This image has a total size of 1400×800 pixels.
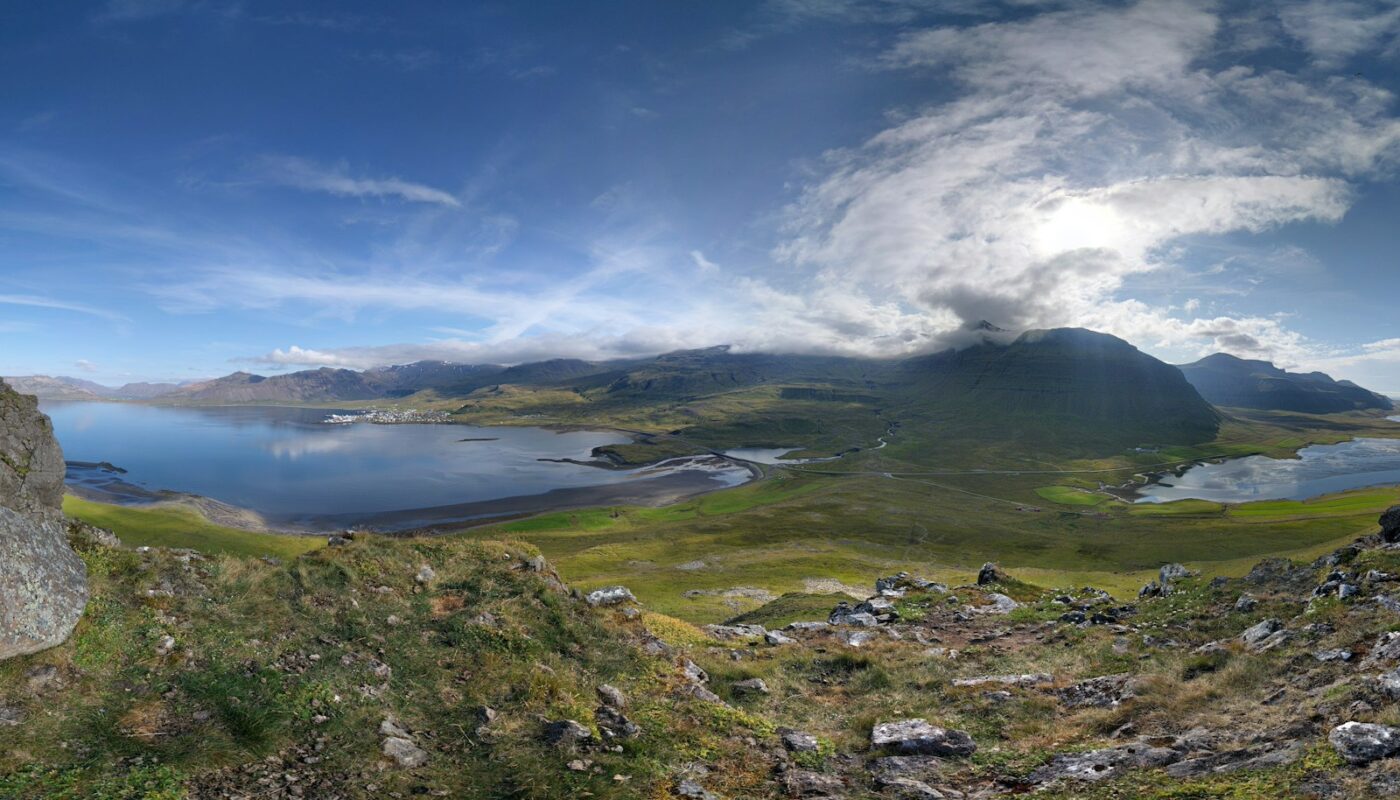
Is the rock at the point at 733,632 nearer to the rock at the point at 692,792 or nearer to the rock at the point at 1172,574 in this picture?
the rock at the point at 692,792

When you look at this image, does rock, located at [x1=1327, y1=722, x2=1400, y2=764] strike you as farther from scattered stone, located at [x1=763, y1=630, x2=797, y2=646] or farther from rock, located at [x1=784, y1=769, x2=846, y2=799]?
scattered stone, located at [x1=763, y1=630, x2=797, y2=646]

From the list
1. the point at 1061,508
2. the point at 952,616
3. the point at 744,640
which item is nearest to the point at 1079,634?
the point at 952,616

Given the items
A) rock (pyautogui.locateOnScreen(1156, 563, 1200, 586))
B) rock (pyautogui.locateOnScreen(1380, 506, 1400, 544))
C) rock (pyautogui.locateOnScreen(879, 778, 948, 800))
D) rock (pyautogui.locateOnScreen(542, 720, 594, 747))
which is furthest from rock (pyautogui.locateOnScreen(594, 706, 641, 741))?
rock (pyautogui.locateOnScreen(1156, 563, 1200, 586))

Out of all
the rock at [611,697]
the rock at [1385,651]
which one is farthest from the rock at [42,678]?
the rock at [1385,651]

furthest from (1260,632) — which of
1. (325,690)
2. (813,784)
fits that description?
(325,690)

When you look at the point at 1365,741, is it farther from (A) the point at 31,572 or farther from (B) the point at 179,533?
(B) the point at 179,533

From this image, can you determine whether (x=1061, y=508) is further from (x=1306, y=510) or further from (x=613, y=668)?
(x=613, y=668)
